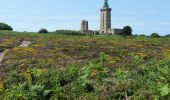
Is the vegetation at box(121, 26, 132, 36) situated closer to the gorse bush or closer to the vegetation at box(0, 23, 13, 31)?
the vegetation at box(0, 23, 13, 31)

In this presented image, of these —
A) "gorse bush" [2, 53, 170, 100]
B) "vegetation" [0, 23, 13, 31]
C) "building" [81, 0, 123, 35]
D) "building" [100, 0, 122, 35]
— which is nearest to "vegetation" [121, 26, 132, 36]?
"building" [81, 0, 123, 35]

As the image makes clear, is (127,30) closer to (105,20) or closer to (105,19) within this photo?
(105,20)

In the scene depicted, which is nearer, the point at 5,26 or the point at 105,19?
the point at 5,26

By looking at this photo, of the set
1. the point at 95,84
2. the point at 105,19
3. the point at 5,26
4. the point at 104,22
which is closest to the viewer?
the point at 95,84

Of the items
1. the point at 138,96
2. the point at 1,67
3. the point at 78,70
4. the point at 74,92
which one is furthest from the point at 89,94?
the point at 1,67

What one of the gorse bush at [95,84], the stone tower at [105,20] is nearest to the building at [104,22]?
the stone tower at [105,20]

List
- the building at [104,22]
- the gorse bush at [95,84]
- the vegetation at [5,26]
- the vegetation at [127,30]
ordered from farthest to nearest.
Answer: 1. the building at [104,22]
2. the vegetation at [127,30]
3. the vegetation at [5,26]
4. the gorse bush at [95,84]

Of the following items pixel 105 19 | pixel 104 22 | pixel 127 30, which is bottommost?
pixel 127 30

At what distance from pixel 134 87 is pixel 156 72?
6.91ft

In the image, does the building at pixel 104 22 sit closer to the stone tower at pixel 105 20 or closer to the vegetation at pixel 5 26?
the stone tower at pixel 105 20

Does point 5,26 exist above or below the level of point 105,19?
below

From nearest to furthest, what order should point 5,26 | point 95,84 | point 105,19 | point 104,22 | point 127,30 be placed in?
point 95,84 < point 5,26 < point 127,30 < point 104,22 < point 105,19

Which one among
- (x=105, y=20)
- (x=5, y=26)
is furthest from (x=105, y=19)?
(x=5, y=26)

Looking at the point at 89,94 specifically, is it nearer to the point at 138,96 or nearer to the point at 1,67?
the point at 138,96
